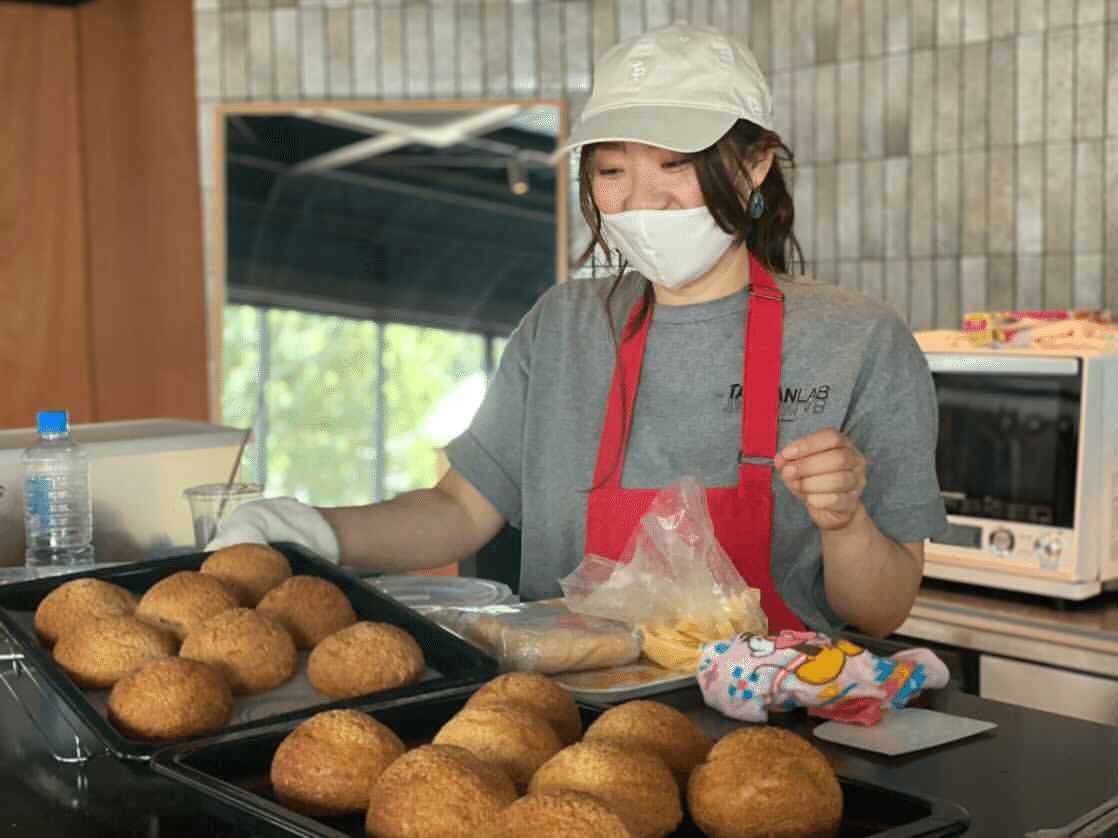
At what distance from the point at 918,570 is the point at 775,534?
0.59 feet

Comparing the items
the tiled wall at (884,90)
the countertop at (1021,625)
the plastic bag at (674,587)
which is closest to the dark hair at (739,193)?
the plastic bag at (674,587)

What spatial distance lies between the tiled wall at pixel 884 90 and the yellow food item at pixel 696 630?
5.87 feet

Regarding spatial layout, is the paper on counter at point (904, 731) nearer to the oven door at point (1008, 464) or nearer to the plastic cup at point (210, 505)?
the plastic cup at point (210, 505)

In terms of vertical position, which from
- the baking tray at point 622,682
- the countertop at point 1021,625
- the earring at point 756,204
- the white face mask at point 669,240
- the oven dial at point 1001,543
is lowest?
the countertop at point 1021,625

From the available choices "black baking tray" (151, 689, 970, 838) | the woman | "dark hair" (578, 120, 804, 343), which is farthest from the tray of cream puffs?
"dark hair" (578, 120, 804, 343)

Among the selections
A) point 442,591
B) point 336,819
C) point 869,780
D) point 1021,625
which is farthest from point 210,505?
point 1021,625

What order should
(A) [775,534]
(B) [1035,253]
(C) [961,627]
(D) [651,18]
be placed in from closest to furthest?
(A) [775,534]
(C) [961,627]
(B) [1035,253]
(D) [651,18]

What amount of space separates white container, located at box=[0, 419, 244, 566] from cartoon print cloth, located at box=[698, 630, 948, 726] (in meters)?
1.14

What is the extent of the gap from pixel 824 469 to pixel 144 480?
3.66ft

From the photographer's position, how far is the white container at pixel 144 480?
6.71ft

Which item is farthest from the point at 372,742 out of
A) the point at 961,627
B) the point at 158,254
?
the point at 158,254

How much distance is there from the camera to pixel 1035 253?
3.00m

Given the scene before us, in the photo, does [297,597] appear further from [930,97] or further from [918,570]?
[930,97]

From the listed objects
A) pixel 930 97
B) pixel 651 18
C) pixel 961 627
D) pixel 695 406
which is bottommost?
pixel 961 627
